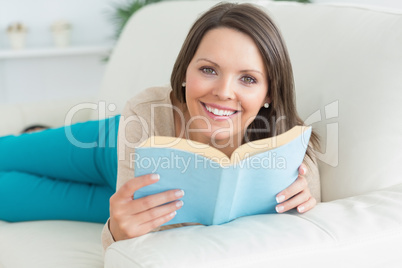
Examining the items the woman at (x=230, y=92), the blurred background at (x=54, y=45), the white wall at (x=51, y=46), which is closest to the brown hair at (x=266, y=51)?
the woman at (x=230, y=92)

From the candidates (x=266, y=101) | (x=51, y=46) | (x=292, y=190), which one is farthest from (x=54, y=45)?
(x=292, y=190)

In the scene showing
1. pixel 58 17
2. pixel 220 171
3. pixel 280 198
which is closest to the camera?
pixel 220 171

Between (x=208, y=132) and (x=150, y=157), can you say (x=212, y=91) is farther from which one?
(x=150, y=157)

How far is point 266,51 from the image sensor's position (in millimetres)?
1170

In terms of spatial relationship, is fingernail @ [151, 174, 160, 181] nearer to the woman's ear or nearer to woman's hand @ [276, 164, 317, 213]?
woman's hand @ [276, 164, 317, 213]

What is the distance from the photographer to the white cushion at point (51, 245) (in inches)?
50.8

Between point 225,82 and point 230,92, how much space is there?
0.02m

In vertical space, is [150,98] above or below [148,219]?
above

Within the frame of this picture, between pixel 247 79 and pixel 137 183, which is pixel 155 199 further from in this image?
pixel 247 79

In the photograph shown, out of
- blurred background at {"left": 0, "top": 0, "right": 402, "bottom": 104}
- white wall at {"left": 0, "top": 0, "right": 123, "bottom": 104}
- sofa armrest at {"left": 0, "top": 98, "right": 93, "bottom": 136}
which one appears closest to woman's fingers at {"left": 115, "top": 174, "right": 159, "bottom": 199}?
sofa armrest at {"left": 0, "top": 98, "right": 93, "bottom": 136}

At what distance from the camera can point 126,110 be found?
1321 mm

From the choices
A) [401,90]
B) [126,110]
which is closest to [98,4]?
[126,110]

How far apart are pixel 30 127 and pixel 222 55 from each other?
124 centimetres

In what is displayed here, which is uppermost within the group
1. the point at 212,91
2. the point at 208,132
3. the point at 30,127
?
the point at 212,91
